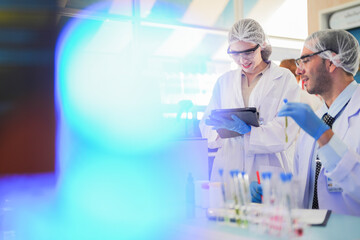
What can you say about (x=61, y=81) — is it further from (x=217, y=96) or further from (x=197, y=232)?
(x=217, y=96)

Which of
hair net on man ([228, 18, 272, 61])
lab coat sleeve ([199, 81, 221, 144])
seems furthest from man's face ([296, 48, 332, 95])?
lab coat sleeve ([199, 81, 221, 144])

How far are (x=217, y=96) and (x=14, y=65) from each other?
1677 mm

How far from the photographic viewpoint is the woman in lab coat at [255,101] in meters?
2.20

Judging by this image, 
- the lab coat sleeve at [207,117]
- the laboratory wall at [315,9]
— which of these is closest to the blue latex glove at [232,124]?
the lab coat sleeve at [207,117]

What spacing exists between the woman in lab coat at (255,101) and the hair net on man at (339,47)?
0.43 meters

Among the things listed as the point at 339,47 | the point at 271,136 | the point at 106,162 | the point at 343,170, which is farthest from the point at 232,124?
the point at 106,162

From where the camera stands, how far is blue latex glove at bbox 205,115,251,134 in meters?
2.18

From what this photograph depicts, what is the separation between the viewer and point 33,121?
1.09m

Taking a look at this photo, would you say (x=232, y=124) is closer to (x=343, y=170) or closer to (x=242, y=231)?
(x=343, y=170)

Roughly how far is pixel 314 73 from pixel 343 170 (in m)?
0.61

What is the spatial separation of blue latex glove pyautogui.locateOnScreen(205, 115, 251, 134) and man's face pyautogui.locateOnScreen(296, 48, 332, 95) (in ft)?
1.36

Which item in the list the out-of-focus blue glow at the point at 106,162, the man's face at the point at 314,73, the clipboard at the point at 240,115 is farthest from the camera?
the clipboard at the point at 240,115

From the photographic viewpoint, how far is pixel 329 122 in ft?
6.01

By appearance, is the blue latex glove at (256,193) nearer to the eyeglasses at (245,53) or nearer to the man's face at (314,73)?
the man's face at (314,73)
